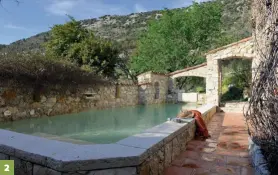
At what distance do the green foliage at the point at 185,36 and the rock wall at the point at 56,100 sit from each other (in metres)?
7.22

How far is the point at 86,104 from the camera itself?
1283 cm

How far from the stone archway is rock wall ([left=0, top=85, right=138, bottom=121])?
17.9ft

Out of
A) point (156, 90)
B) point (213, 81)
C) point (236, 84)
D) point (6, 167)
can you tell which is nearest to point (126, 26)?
point (156, 90)

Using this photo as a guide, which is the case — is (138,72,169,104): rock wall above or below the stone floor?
above

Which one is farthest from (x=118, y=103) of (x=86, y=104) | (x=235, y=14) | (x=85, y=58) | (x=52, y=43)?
(x=235, y=14)

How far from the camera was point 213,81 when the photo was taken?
39.7ft

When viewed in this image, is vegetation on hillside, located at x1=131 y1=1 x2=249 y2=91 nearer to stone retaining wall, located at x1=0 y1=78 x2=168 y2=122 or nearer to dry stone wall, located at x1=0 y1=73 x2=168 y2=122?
dry stone wall, located at x1=0 y1=73 x2=168 y2=122

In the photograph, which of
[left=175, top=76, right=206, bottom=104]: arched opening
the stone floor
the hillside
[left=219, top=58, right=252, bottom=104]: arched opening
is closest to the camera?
the stone floor

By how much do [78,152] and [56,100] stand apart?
9.14 metres

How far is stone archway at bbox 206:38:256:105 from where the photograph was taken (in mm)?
11492

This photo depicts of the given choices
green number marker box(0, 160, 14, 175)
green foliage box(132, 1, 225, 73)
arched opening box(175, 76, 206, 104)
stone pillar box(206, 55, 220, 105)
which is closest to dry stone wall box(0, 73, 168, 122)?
arched opening box(175, 76, 206, 104)

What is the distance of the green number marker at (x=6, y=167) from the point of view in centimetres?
267

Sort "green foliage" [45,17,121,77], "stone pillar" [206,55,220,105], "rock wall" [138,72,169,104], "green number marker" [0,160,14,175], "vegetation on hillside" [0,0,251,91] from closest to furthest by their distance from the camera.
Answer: "green number marker" [0,160,14,175] → "stone pillar" [206,55,220,105] → "rock wall" [138,72,169,104] → "green foliage" [45,17,121,77] → "vegetation on hillside" [0,0,251,91]

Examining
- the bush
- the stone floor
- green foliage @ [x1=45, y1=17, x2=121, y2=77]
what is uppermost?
green foliage @ [x1=45, y1=17, x2=121, y2=77]
